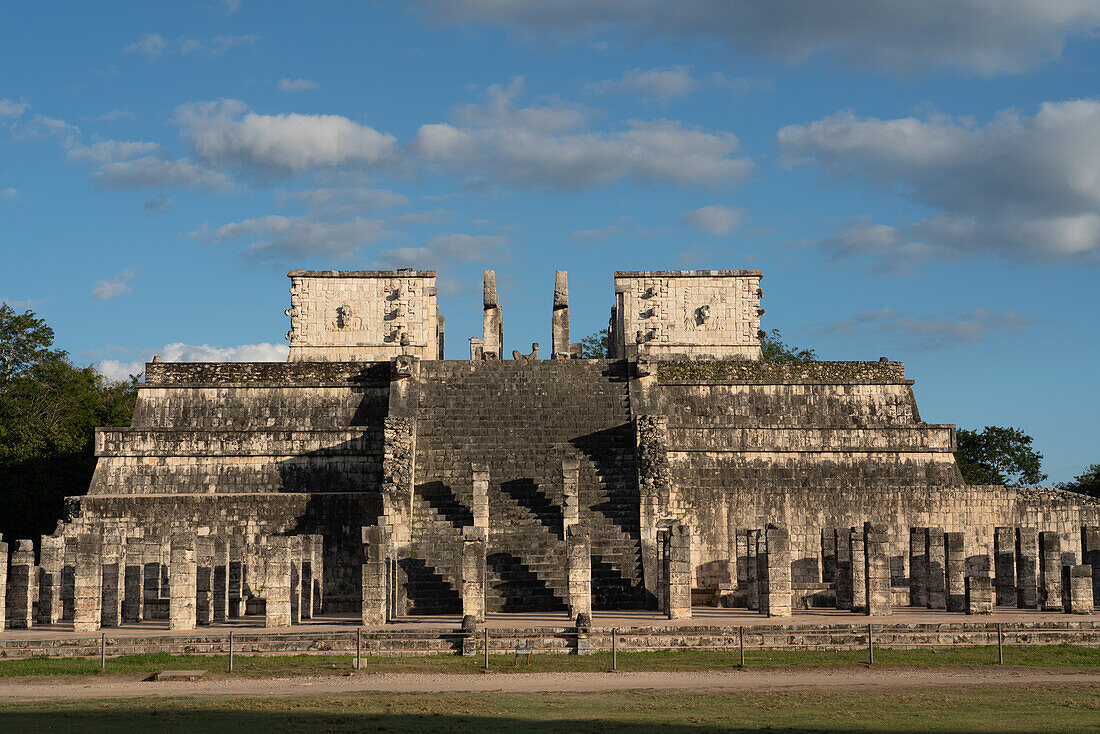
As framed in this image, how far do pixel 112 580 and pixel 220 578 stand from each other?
7.51 feet

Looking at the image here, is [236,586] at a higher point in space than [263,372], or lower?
lower

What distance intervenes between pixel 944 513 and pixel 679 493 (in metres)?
7.43

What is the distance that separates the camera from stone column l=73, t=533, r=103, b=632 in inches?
1038

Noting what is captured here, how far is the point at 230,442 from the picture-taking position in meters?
36.3

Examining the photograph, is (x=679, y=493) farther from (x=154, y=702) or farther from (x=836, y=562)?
(x=154, y=702)

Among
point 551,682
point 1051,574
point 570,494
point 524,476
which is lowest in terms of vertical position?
point 551,682

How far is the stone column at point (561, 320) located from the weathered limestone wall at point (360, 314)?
3.97m

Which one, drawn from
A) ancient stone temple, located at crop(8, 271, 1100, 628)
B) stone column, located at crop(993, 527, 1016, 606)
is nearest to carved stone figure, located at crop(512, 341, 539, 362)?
ancient stone temple, located at crop(8, 271, 1100, 628)

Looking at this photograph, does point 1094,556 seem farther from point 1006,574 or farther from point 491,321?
point 491,321

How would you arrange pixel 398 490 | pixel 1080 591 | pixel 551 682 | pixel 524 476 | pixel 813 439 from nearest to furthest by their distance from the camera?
1. pixel 551 682
2. pixel 1080 591
3. pixel 398 490
4. pixel 524 476
5. pixel 813 439

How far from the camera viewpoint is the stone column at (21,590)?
27.9 m

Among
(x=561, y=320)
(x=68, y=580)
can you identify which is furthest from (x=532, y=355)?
(x=68, y=580)

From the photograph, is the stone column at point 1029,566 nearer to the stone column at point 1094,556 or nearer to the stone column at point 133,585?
the stone column at point 1094,556

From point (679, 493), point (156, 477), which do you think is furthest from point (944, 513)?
point (156, 477)
